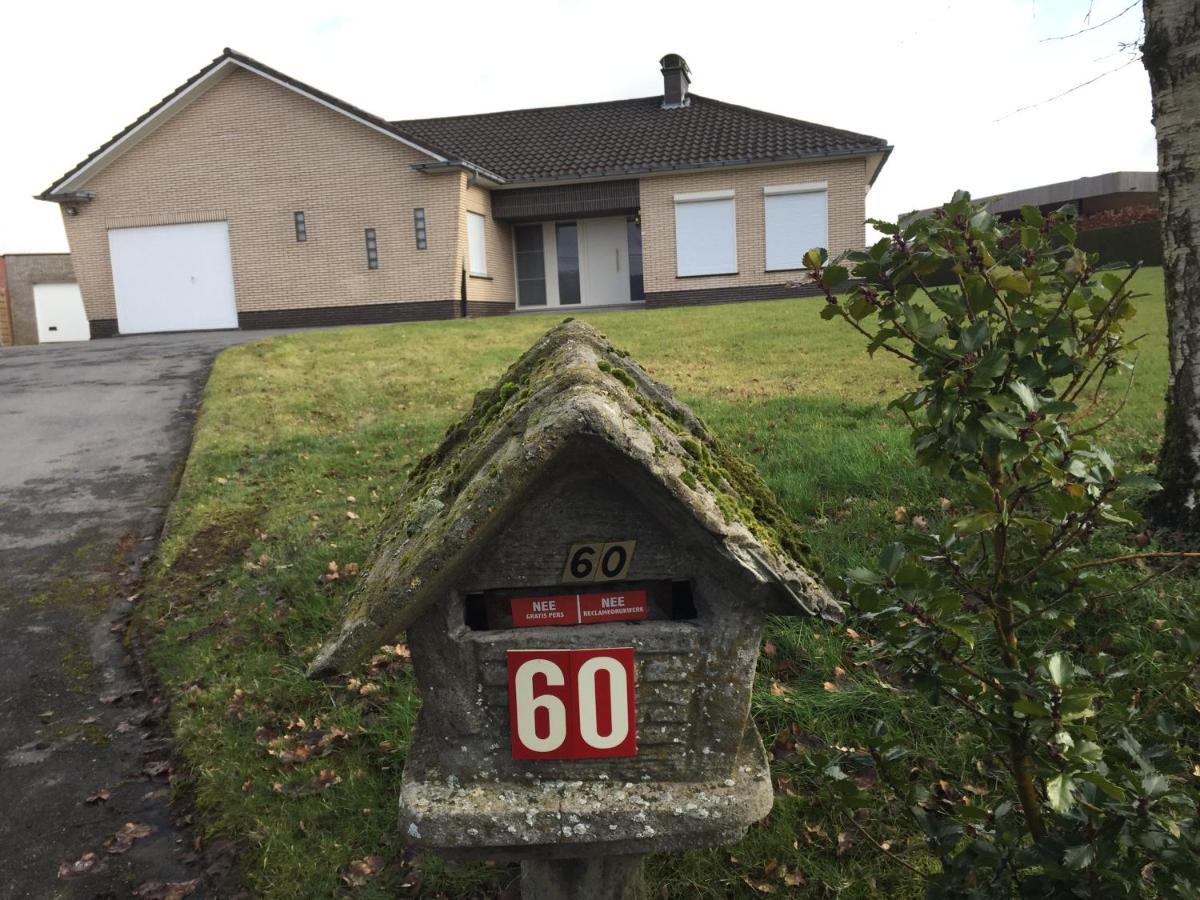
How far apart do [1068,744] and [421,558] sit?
1232 mm

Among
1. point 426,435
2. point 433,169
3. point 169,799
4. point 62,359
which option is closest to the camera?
point 169,799

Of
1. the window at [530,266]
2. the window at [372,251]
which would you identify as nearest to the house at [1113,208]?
the window at [530,266]

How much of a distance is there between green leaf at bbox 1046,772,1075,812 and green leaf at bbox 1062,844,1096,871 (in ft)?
0.30

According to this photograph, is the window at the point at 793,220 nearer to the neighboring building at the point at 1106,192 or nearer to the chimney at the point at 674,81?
the chimney at the point at 674,81

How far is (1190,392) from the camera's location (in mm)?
3785

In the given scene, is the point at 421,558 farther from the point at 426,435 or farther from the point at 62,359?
the point at 62,359

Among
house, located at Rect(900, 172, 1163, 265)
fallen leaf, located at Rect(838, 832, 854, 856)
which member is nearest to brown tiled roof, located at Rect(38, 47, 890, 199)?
house, located at Rect(900, 172, 1163, 265)

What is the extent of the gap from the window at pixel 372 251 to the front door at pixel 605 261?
5.89 meters

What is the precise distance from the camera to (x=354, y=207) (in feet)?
68.4

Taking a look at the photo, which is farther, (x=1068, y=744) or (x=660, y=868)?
(x=660, y=868)

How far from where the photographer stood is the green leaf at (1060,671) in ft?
5.06

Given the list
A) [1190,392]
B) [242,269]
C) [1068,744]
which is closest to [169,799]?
[1068,744]

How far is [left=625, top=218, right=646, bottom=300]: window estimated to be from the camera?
23.8 m

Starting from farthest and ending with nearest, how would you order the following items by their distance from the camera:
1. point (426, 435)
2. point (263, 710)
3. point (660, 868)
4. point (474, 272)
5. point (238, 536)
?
point (474, 272) < point (426, 435) < point (238, 536) < point (263, 710) < point (660, 868)
